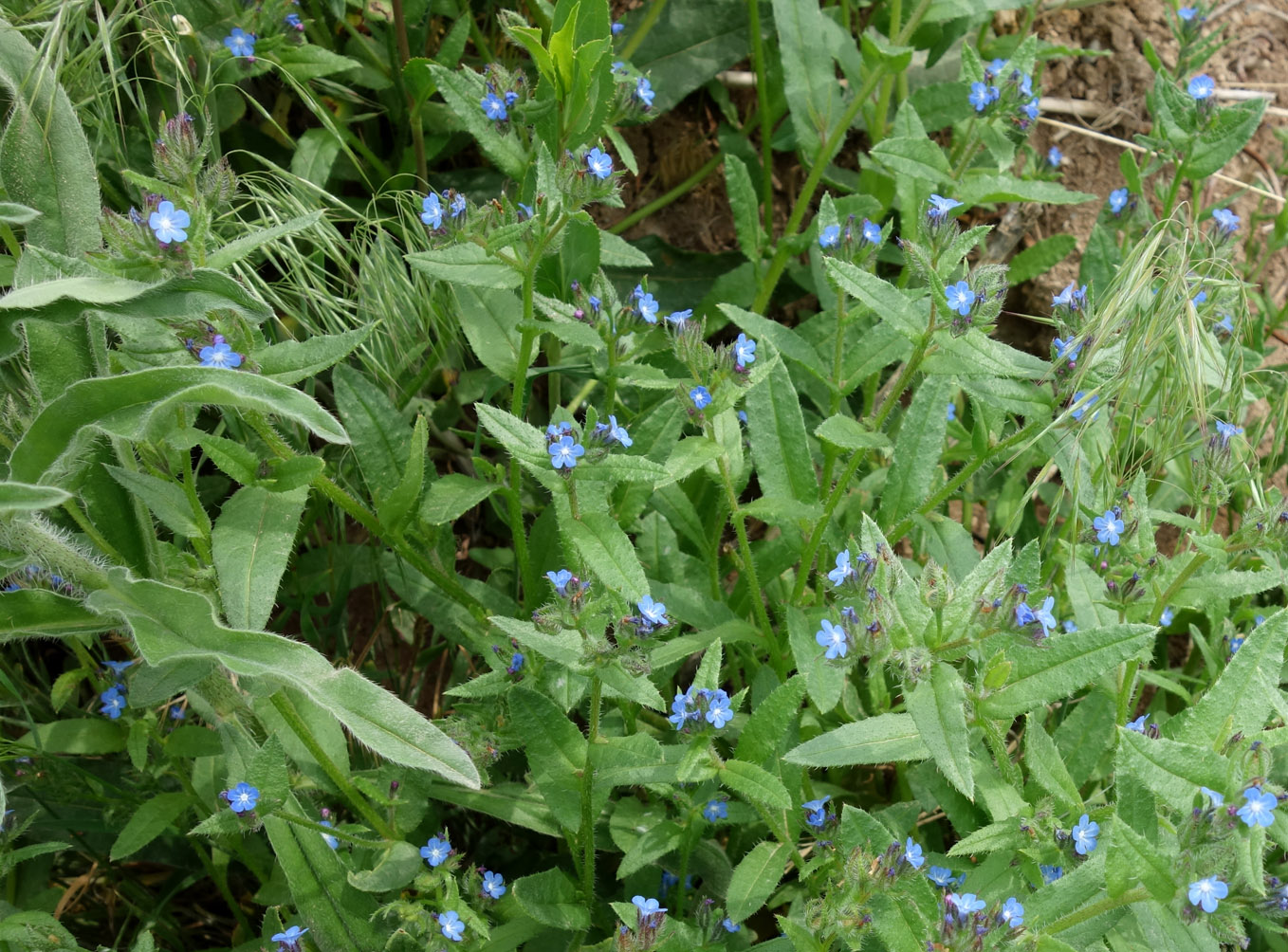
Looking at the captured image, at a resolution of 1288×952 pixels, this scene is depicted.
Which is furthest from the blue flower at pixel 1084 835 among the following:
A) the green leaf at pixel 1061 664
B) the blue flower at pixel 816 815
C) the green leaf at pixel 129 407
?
the green leaf at pixel 129 407

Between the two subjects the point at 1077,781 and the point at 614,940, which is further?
the point at 1077,781

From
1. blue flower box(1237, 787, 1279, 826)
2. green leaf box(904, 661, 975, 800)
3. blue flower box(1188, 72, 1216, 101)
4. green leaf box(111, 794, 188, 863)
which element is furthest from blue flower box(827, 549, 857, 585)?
blue flower box(1188, 72, 1216, 101)

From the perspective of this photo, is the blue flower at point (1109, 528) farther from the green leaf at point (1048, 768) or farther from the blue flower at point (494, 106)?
the blue flower at point (494, 106)

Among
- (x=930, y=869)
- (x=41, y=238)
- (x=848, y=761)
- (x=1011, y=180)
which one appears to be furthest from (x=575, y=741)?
(x=1011, y=180)

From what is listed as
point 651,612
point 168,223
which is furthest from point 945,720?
point 168,223

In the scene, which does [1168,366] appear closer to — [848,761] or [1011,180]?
[1011,180]

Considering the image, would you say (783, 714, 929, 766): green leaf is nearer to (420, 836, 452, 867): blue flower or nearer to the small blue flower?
the small blue flower

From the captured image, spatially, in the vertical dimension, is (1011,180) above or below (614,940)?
above
